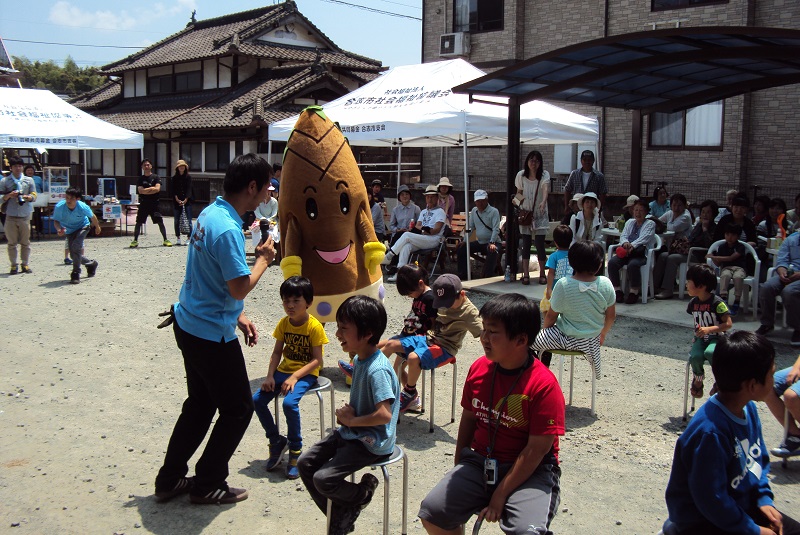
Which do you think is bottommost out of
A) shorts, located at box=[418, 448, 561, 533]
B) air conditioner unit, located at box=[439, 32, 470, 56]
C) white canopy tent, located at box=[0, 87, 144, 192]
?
shorts, located at box=[418, 448, 561, 533]

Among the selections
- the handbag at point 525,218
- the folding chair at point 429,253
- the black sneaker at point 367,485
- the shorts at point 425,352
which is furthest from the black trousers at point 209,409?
the folding chair at point 429,253

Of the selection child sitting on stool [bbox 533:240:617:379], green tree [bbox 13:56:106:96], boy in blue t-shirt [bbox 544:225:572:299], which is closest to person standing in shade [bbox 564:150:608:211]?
boy in blue t-shirt [bbox 544:225:572:299]

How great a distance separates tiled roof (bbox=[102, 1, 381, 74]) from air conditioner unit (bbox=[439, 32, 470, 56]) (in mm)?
4747

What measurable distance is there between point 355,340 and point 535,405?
101cm

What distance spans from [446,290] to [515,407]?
7.03 ft

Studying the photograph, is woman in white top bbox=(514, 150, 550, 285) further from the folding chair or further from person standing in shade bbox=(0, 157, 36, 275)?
person standing in shade bbox=(0, 157, 36, 275)

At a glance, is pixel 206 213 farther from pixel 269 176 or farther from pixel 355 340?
pixel 355 340

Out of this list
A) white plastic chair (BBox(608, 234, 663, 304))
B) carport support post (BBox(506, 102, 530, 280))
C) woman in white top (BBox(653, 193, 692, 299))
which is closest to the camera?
white plastic chair (BBox(608, 234, 663, 304))

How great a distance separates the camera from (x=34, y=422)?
17.6 ft

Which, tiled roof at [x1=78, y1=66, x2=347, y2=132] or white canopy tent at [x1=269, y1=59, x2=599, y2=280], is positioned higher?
tiled roof at [x1=78, y1=66, x2=347, y2=132]

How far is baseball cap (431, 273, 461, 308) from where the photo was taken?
5.15m

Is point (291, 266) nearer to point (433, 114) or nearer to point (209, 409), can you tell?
point (209, 409)

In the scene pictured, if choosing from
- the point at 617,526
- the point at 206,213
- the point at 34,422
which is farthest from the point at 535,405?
the point at 34,422

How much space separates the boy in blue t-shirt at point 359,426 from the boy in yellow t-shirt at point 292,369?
0.90 m
